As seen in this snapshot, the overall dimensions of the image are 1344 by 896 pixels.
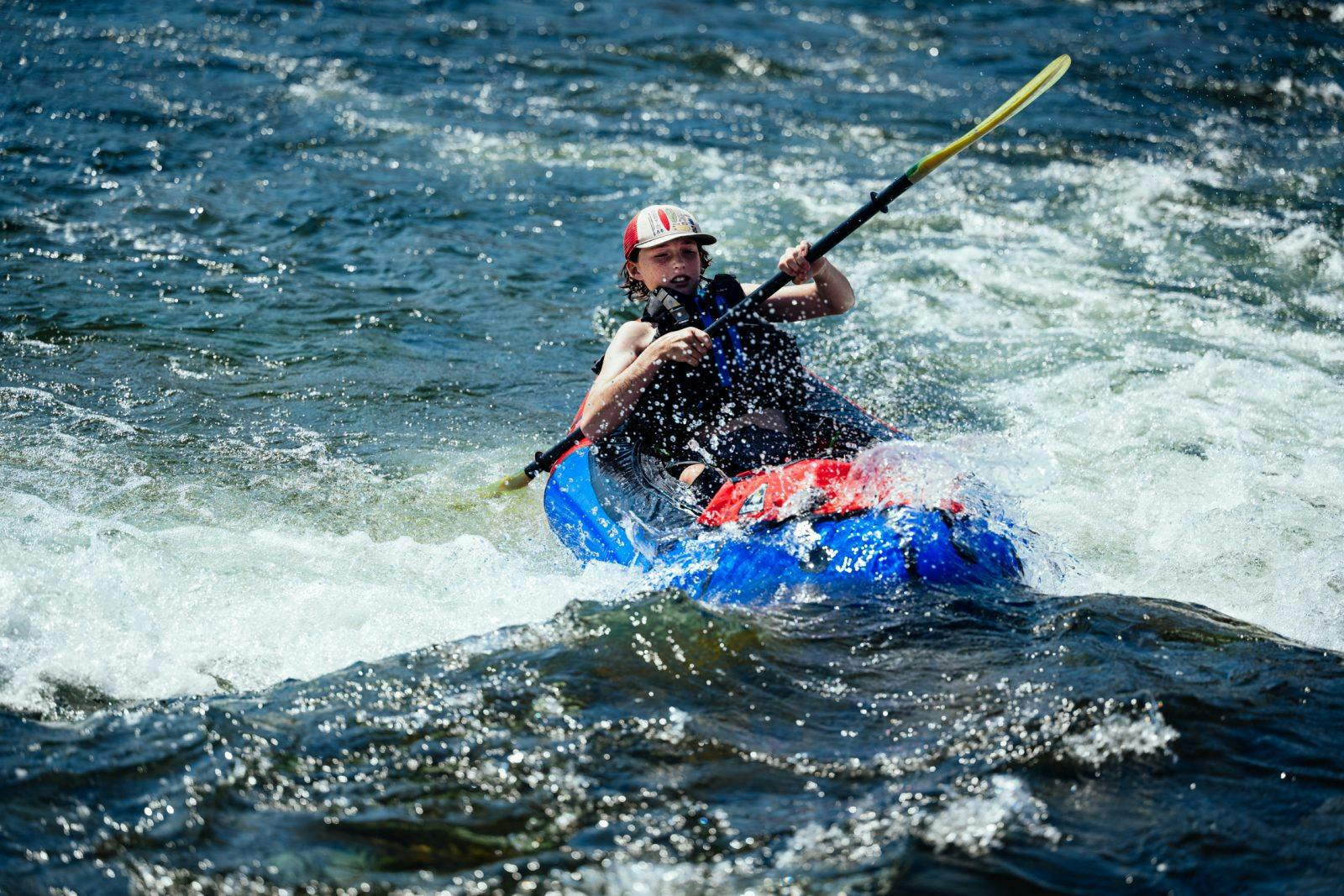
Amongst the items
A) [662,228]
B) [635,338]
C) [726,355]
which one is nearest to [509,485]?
[635,338]

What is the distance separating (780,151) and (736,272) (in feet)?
9.63

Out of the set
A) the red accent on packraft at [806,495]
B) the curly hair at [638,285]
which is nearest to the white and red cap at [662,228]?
the curly hair at [638,285]

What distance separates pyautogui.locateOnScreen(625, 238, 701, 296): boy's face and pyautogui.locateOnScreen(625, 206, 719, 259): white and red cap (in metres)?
0.04

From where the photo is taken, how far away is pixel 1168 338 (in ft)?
24.6

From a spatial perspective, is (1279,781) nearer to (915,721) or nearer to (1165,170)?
(915,721)

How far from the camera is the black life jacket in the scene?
16.0 ft

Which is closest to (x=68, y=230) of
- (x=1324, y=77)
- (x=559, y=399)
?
(x=559, y=399)

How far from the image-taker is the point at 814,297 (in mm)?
5242

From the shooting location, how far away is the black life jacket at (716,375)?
489cm

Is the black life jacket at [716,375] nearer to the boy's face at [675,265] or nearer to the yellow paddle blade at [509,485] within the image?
the boy's face at [675,265]

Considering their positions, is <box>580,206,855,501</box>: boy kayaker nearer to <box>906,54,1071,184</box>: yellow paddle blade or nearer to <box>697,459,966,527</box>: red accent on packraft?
<box>697,459,966,527</box>: red accent on packraft

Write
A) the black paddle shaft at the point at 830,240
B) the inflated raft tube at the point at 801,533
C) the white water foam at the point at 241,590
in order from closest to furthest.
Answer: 1. the white water foam at the point at 241,590
2. the inflated raft tube at the point at 801,533
3. the black paddle shaft at the point at 830,240

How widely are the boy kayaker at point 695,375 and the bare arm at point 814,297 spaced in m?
0.01

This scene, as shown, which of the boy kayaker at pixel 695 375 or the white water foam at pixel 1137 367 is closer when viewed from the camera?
the boy kayaker at pixel 695 375
